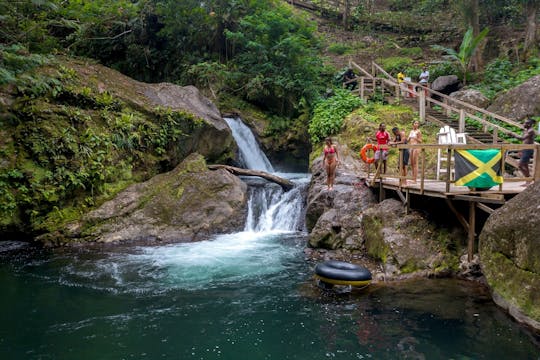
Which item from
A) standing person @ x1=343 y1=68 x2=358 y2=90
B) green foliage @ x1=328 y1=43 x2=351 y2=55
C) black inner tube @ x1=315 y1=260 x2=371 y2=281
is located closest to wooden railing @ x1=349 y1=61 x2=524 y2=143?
standing person @ x1=343 y1=68 x2=358 y2=90

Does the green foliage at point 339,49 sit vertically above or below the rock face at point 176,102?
above

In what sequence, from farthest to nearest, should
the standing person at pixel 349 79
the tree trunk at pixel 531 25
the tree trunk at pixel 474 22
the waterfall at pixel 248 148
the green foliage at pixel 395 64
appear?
1. the green foliage at pixel 395 64
2. the tree trunk at pixel 474 22
3. the standing person at pixel 349 79
4. the tree trunk at pixel 531 25
5. the waterfall at pixel 248 148

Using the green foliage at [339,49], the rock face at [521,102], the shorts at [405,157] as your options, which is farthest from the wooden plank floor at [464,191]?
the green foliage at [339,49]

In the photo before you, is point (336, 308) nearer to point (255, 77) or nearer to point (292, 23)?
point (255, 77)

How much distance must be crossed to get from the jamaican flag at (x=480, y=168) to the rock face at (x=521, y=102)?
8.35 meters

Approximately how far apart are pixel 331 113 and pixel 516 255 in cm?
1198

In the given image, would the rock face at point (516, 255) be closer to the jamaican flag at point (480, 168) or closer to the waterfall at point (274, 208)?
the jamaican flag at point (480, 168)

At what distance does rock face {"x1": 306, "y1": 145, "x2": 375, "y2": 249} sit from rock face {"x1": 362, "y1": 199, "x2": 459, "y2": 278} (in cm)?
65

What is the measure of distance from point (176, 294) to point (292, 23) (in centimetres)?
1648

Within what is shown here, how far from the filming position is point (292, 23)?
68.2 feet

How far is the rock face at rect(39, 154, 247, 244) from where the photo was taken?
12.4m

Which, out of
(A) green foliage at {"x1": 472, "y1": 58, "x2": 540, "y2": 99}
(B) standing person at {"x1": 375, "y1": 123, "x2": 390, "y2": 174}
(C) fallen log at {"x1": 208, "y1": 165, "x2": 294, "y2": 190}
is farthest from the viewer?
Answer: (A) green foliage at {"x1": 472, "y1": 58, "x2": 540, "y2": 99}

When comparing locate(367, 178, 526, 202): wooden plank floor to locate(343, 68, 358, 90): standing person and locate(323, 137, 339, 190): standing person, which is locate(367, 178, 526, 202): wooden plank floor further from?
locate(343, 68, 358, 90): standing person

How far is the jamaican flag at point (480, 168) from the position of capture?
8.01 m
